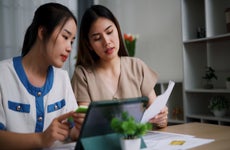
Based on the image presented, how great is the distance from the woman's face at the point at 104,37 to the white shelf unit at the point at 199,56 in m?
1.33

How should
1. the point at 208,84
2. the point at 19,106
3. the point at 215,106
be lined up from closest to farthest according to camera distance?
the point at 19,106 < the point at 215,106 < the point at 208,84

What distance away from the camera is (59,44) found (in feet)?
3.32

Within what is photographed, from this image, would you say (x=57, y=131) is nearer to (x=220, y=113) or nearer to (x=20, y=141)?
(x=20, y=141)

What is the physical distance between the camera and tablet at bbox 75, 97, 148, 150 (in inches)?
28.2

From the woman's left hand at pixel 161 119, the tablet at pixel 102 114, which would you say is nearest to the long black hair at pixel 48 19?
the tablet at pixel 102 114

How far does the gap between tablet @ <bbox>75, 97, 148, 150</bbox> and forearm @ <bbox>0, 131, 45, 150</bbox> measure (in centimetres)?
17

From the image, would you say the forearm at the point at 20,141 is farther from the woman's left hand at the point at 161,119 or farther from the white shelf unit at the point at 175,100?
the white shelf unit at the point at 175,100

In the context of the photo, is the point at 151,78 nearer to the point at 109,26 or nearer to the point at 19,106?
the point at 109,26

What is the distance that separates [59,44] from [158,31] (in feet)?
7.79

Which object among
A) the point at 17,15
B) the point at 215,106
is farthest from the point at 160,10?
the point at 17,15

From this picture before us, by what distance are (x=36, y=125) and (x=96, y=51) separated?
0.52 m

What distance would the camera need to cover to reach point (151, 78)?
1517mm

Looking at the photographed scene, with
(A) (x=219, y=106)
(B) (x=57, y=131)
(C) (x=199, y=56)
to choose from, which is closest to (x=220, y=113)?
(A) (x=219, y=106)

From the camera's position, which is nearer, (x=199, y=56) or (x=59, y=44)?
(x=59, y=44)
